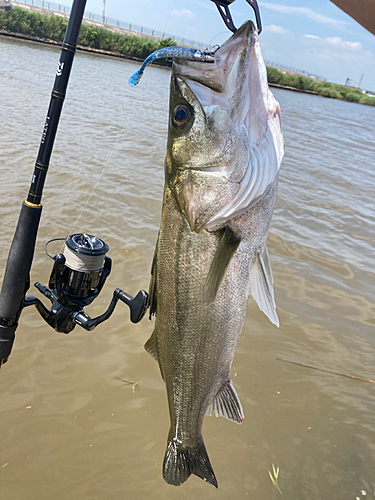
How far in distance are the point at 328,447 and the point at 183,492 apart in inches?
44.4

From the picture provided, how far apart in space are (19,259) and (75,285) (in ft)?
1.23

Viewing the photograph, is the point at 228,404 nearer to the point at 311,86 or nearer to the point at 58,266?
the point at 58,266

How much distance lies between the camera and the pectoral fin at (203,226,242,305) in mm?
1354

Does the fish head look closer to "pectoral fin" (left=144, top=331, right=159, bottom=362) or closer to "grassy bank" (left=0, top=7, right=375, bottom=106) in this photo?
"pectoral fin" (left=144, top=331, right=159, bottom=362)

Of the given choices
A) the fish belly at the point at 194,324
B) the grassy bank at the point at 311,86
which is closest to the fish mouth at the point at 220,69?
the fish belly at the point at 194,324

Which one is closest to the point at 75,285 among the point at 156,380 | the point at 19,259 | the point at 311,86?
the point at 19,259

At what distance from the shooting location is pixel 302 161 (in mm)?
10836

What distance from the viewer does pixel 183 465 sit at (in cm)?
172

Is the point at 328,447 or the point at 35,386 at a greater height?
the point at 328,447

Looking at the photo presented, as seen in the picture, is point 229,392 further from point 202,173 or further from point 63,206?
point 63,206

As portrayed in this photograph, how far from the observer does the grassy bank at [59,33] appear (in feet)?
108

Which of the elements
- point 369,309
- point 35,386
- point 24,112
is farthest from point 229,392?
point 24,112

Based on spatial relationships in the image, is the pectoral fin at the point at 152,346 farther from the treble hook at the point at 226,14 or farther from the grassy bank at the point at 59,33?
the grassy bank at the point at 59,33

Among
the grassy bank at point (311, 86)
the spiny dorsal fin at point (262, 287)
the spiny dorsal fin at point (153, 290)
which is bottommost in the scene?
the spiny dorsal fin at point (153, 290)
